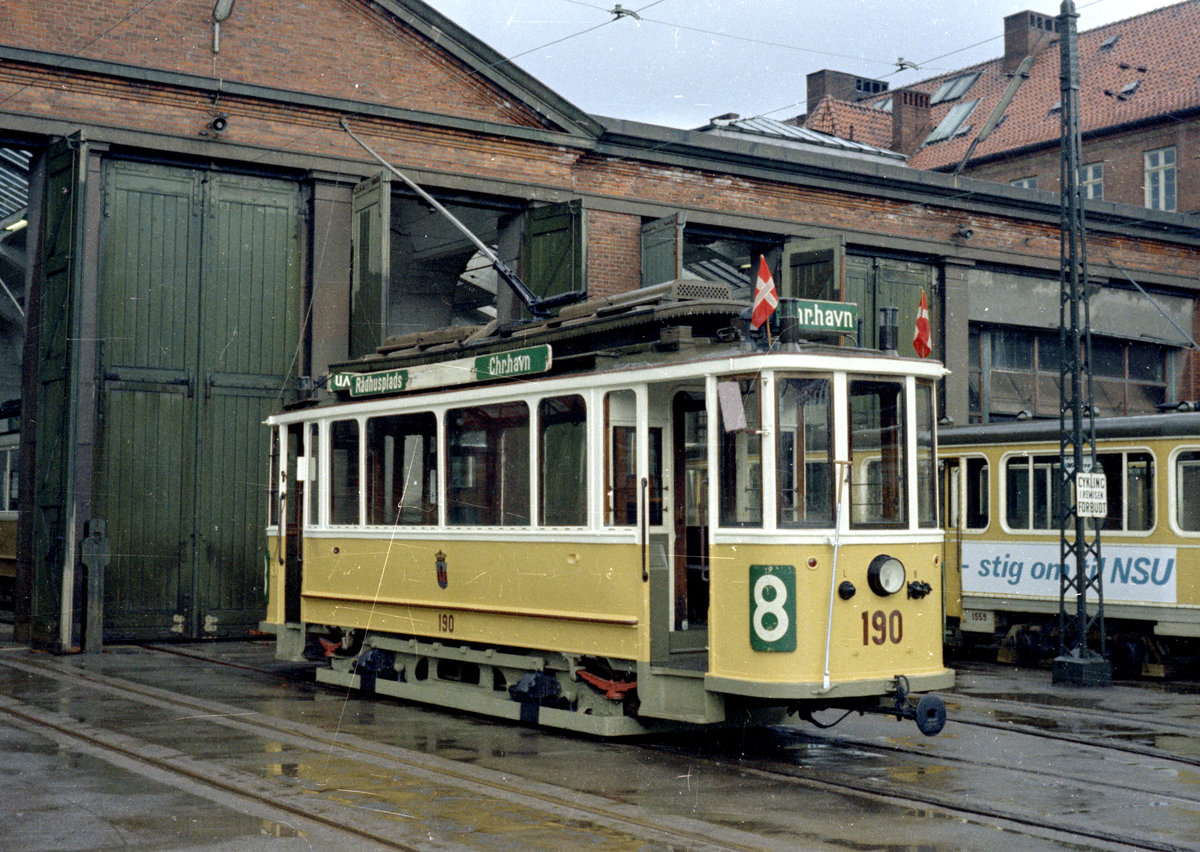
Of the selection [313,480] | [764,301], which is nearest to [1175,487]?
[764,301]

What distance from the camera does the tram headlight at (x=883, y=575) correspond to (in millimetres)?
9438

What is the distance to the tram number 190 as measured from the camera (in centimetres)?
941

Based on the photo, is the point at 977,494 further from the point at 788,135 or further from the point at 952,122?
the point at 952,122

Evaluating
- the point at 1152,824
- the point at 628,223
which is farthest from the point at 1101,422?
the point at 1152,824

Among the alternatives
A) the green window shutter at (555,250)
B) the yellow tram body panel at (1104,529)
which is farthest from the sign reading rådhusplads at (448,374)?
the yellow tram body panel at (1104,529)

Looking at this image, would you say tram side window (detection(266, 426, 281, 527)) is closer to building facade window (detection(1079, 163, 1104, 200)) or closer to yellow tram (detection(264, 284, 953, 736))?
yellow tram (detection(264, 284, 953, 736))

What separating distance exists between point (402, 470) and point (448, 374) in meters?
1.05

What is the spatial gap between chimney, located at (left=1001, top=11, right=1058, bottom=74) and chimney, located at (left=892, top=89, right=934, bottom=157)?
3514 mm

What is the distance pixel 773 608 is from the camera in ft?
30.4

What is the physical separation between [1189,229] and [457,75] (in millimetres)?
15777

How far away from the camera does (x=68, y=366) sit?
57.4ft

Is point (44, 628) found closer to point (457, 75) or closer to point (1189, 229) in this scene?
point (457, 75)

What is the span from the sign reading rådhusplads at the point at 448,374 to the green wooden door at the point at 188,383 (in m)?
5.59

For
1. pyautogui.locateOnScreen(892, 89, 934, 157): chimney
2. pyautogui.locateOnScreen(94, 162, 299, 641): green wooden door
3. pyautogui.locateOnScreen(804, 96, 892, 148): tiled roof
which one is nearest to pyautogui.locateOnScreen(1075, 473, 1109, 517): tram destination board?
pyautogui.locateOnScreen(94, 162, 299, 641): green wooden door
